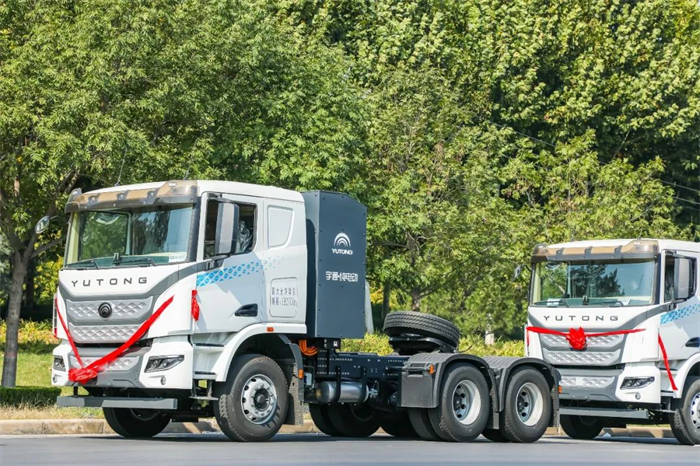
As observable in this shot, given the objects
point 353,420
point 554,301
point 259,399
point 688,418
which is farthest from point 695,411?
point 259,399

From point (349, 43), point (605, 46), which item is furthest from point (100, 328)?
point (605, 46)

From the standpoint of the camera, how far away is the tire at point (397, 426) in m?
18.0

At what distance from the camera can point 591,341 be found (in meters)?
18.4

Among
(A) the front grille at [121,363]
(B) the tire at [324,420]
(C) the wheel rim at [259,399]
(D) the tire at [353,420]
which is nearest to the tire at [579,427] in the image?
(D) the tire at [353,420]

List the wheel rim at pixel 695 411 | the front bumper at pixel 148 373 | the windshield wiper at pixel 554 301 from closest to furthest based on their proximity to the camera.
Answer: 1. the front bumper at pixel 148 373
2. the wheel rim at pixel 695 411
3. the windshield wiper at pixel 554 301

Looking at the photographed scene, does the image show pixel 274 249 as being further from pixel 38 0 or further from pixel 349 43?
pixel 349 43

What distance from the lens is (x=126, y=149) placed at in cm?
2184

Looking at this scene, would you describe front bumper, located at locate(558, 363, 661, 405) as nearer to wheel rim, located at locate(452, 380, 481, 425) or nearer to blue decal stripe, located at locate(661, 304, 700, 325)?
blue decal stripe, located at locate(661, 304, 700, 325)

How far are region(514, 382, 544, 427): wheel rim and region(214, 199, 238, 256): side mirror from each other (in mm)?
4997

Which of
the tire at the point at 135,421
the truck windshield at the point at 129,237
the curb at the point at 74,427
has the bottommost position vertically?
the curb at the point at 74,427

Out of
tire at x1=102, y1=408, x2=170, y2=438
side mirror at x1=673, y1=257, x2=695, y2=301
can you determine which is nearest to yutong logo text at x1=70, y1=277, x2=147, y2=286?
tire at x1=102, y1=408, x2=170, y2=438

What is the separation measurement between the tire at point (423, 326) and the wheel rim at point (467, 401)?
969 millimetres

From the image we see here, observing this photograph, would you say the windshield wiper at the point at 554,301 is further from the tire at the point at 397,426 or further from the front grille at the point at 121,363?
the front grille at the point at 121,363

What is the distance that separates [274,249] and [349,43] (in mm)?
25405
